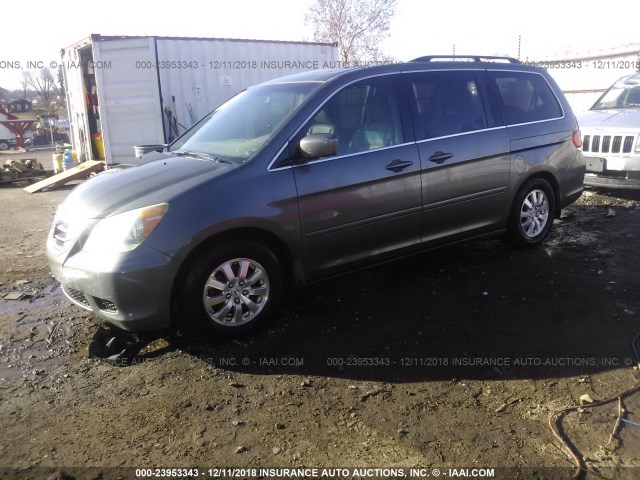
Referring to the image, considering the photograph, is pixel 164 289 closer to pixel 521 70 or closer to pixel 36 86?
pixel 521 70

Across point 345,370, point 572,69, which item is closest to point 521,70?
point 345,370

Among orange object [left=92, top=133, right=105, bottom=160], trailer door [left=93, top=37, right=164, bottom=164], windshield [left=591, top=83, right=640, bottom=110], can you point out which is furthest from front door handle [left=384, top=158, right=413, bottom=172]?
orange object [left=92, top=133, right=105, bottom=160]

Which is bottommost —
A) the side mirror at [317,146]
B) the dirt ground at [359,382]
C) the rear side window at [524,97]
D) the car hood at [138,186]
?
the dirt ground at [359,382]

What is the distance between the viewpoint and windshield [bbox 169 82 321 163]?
3969 millimetres

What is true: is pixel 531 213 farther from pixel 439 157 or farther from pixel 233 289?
pixel 233 289

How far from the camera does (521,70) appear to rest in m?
5.43

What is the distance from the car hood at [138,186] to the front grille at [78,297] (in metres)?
0.54

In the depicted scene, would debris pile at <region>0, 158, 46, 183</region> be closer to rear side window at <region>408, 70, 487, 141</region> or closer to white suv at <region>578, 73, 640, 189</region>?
rear side window at <region>408, 70, 487, 141</region>

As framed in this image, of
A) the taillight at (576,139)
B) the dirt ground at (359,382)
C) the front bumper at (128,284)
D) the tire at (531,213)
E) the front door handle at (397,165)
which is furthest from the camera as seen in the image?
the taillight at (576,139)

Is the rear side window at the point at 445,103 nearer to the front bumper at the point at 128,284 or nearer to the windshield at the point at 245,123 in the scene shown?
the windshield at the point at 245,123

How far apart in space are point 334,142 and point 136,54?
7837mm

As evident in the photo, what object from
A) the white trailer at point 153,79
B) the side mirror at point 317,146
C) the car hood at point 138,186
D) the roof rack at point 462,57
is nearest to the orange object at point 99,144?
the white trailer at point 153,79

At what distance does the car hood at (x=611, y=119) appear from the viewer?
752cm

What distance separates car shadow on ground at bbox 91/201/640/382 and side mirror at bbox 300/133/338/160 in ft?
4.34
